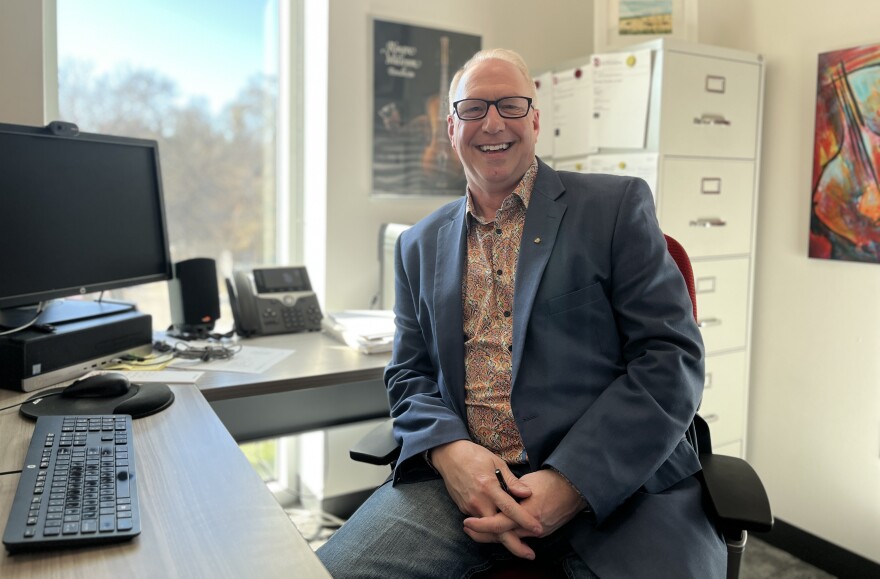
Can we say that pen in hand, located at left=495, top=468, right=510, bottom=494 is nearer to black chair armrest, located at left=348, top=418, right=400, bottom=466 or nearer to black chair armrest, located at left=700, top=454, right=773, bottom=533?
black chair armrest, located at left=348, top=418, right=400, bottom=466

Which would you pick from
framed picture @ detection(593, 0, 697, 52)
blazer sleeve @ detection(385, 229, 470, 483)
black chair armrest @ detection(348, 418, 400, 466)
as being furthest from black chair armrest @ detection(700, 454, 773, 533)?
framed picture @ detection(593, 0, 697, 52)

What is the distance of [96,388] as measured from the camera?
135cm

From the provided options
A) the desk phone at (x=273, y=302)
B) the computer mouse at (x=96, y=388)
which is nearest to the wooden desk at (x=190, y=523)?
the computer mouse at (x=96, y=388)

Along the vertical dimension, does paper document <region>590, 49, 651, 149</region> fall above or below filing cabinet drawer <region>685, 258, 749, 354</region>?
above

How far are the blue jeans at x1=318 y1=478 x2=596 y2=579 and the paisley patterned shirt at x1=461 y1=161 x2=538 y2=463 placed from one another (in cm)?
17

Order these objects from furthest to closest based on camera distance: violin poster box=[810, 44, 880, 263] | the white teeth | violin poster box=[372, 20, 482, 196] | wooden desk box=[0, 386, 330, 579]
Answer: violin poster box=[372, 20, 482, 196] → violin poster box=[810, 44, 880, 263] → the white teeth → wooden desk box=[0, 386, 330, 579]

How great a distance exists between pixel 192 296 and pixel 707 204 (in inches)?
68.6

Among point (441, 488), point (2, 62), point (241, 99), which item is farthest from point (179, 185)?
point (441, 488)

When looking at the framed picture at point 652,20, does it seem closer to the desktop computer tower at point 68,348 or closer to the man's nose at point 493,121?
the man's nose at point 493,121

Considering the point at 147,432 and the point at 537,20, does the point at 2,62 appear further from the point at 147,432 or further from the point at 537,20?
the point at 537,20

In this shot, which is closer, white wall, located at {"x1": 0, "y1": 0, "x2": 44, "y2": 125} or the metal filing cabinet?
white wall, located at {"x1": 0, "y1": 0, "x2": 44, "y2": 125}

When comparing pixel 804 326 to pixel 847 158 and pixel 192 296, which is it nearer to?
pixel 847 158

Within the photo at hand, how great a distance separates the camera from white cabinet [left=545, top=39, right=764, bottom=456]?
2.32 meters

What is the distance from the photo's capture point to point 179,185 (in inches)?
99.0
